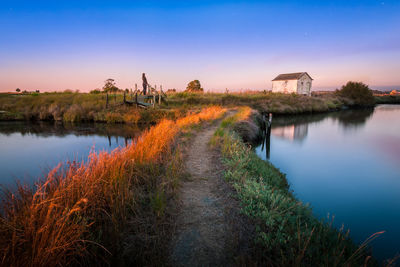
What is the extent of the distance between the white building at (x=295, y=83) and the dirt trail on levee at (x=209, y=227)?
42.3 m

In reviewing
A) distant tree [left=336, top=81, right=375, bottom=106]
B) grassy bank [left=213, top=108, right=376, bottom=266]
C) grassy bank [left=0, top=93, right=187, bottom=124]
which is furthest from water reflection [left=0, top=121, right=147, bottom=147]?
distant tree [left=336, top=81, right=375, bottom=106]

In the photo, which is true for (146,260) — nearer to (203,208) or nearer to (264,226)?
(203,208)

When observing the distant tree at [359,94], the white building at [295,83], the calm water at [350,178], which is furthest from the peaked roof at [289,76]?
the calm water at [350,178]

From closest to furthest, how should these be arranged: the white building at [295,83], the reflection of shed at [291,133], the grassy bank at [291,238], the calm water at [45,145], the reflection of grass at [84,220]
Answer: the reflection of grass at [84,220] → the grassy bank at [291,238] → the calm water at [45,145] → the reflection of shed at [291,133] → the white building at [295,83]

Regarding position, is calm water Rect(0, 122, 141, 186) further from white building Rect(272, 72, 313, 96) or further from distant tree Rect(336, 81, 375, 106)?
distant tree Rect(336, 81, 375, 106)

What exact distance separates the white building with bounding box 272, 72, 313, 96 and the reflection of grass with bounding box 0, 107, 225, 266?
43.1 metres

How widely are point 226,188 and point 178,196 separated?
Answer: 41.9 inches

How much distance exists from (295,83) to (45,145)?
4261 centimetres

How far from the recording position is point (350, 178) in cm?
798

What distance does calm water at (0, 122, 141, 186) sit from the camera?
820 centimetres

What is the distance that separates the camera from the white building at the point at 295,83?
132 feet

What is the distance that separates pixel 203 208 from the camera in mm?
3449

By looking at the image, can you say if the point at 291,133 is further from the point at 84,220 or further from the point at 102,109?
the point at 102,109

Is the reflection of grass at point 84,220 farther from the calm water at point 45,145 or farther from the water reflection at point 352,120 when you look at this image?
the water reflection at point 352,120
